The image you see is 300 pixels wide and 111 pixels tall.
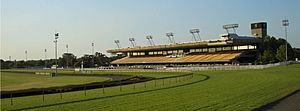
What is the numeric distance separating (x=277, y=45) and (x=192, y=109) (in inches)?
4122

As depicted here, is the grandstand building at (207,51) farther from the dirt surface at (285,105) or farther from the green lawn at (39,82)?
the dirt surface at (285,105)

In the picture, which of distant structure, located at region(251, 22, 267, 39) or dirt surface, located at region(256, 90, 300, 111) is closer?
dirt surface, located at region(256, 90, 300, 111)

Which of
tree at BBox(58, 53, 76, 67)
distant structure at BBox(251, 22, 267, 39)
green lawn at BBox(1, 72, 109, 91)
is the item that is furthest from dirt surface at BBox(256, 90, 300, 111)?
tree at BBox(58, 53, 76, 67)

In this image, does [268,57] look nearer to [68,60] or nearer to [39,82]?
[39,82]

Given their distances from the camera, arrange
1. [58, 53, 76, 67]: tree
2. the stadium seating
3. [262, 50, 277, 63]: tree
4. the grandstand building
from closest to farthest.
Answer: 1. [262, 50, 277, 63]: tree
2. the stadium seating
3. the grandstand building
4. [58, 53, 76, 67]: tree

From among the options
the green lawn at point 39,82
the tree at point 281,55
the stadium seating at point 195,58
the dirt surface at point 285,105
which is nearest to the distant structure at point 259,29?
the stadium seating at point 195,58

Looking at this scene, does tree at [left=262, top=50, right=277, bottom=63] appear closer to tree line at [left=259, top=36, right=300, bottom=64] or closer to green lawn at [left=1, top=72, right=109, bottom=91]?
→ tree line at [left=259, top=36, right=300, bottom=64]

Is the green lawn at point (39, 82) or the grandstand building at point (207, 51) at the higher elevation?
the grandstand building at point (207, 51)

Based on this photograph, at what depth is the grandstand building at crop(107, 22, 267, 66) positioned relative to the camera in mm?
107219

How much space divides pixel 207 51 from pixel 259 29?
19.3 metres

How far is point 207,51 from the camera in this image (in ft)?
400

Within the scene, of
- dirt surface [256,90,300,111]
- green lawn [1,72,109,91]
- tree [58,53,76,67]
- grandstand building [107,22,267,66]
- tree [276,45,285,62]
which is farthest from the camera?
tree [58,53,76,67]

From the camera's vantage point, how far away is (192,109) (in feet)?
56.5

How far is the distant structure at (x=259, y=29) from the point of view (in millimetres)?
126750
